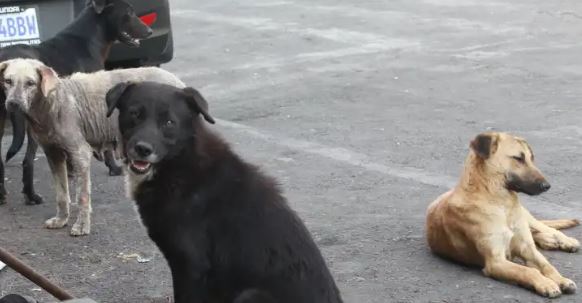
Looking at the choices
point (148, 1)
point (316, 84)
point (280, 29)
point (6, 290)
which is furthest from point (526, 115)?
point (280, 29)

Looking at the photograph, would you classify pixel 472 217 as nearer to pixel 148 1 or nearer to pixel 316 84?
pixel 148 1

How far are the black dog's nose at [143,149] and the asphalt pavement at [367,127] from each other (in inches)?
58.0

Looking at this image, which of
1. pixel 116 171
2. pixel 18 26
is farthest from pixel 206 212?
pixel 18 26

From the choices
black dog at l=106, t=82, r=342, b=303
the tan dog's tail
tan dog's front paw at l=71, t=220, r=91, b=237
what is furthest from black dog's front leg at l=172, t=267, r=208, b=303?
the tan dog's tail

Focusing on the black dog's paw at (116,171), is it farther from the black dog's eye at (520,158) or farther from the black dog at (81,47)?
the black dog's eye at (520,158)

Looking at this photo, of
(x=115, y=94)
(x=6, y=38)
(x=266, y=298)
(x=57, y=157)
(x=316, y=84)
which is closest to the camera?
(x=266, y=298)

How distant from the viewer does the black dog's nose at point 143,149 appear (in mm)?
4344

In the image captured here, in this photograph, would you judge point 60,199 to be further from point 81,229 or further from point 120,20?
point 120,20

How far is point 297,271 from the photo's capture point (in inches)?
168

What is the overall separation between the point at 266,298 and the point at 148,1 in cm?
523

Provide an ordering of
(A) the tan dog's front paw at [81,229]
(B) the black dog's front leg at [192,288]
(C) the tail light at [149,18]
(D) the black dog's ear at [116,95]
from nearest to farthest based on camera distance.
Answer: (B) the black dog's front leg at [192,288], (D) the black dog's ear at [116,95], (A) the tan dog's front paw at [81,229], (C) the tail light at [149,18]

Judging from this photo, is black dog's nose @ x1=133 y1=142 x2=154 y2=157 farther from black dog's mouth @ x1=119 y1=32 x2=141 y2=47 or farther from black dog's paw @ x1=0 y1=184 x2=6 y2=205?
black dog's mouth @ x1=119 y1=32 x2=141 y2=47

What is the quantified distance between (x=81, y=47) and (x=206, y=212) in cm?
376

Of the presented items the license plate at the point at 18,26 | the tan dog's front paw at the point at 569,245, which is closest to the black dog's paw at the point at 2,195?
the license plate at the point at 18,26
